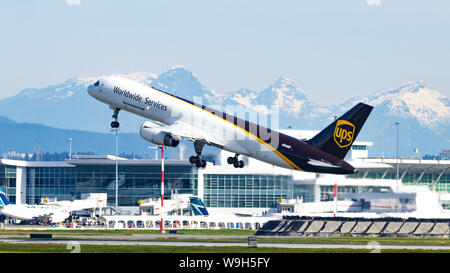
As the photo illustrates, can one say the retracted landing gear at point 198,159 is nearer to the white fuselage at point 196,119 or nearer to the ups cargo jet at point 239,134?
the ups cargo jet at point 239,134

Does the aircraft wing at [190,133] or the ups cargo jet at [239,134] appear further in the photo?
the aircraft wing at [190,133]

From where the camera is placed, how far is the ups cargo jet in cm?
8700

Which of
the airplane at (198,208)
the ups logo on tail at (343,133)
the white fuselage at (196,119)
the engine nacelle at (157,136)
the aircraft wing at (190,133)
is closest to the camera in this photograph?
the ups logo on tail at (343,133)

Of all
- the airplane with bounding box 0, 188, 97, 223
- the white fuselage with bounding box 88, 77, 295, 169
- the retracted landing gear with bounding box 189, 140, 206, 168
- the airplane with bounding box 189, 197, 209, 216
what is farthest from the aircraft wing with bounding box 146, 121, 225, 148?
the airplane with bounding box 0, 188, 97, 223

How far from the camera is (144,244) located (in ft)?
345

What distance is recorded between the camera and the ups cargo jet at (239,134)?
285 ft

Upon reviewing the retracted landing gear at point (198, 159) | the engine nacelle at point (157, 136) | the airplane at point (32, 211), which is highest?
the engine nacelle at point (157, 136)

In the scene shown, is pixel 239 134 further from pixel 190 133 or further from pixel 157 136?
pixel 157 136

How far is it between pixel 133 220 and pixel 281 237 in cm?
5274

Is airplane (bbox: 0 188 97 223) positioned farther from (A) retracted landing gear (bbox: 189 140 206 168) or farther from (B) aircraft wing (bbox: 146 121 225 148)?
(A) retracted landing gear (bbox: 189 140 206 168)

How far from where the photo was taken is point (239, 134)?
8919cm

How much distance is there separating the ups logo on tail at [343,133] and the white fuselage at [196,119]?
18.3 feet

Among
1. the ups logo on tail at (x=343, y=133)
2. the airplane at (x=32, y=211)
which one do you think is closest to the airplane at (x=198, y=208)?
the airplane at (x=32, y=211)
